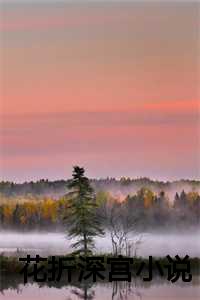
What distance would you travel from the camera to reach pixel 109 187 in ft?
12.6

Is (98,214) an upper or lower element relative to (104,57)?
lower

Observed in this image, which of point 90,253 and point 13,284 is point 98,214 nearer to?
point 90,253

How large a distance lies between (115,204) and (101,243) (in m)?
0.16

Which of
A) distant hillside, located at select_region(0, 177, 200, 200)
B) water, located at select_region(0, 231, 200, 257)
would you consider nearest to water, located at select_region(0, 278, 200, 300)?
water, located at select_region(0, 231, 200, 257)

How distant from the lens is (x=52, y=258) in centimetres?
383

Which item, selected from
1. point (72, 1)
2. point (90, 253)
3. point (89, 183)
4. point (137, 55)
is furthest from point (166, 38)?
point (90, 253)

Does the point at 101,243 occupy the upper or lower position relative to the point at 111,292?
upper

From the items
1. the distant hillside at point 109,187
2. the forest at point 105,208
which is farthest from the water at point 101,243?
the distant hillside at point 109,187

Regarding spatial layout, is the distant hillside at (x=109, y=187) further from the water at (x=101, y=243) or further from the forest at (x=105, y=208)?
the water at (x=101, y=243)

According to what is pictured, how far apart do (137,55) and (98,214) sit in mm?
622

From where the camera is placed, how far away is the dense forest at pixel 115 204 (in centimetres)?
383

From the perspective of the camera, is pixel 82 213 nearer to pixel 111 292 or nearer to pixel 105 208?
pixel 105 208

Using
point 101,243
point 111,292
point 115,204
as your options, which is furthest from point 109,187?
point 111,292

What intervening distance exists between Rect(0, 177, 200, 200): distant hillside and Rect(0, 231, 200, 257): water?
0.15 m
